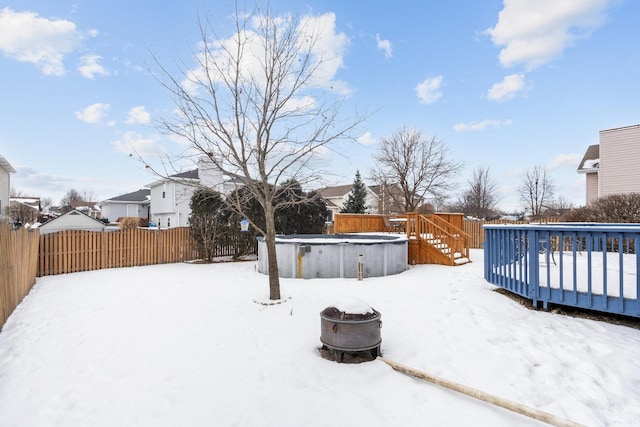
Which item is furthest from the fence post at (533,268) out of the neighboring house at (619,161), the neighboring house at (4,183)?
the neighboring house at (4,183)

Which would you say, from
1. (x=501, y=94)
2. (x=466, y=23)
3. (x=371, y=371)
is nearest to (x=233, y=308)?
(x=371, y=371)

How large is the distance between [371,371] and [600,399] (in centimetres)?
201

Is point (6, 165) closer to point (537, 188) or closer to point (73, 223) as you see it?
point (73, 223)

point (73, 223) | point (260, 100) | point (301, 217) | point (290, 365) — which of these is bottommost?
point (290, 365)

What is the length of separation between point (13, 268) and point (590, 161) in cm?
2551

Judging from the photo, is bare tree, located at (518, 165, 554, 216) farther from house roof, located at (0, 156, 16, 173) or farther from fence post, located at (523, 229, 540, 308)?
house roof, located at (0, 156, 16, 173)

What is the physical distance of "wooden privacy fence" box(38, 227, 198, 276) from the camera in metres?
9.35

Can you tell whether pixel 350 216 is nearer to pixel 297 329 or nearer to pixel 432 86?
pixel 432 86

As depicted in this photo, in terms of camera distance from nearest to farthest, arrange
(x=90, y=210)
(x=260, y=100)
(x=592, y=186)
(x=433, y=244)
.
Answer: (x=260, y=100) → (x=433, y=244) → (x=592, y=186) → (x=90, y=210)

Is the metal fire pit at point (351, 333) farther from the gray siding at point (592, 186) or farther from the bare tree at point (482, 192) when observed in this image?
the bare tree at point (482, 192)

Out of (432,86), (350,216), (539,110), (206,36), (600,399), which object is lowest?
(600,399)

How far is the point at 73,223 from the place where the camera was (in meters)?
21.1

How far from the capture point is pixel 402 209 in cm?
2641

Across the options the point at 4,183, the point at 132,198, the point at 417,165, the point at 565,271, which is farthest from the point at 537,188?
the point at 4,183
